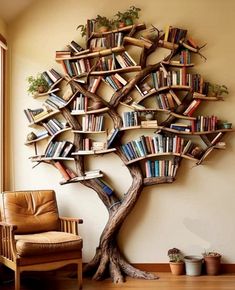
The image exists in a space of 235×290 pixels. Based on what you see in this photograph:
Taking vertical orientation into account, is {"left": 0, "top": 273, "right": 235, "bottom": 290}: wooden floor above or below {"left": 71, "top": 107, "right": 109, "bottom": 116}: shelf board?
below

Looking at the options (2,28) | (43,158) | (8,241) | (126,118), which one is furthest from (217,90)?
(8,241)

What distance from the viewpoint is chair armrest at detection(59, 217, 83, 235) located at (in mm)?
4434

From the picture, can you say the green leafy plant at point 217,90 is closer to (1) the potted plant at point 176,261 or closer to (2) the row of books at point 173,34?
(2) the row of books at point 173,34

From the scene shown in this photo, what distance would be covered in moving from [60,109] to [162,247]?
1930 millimetres

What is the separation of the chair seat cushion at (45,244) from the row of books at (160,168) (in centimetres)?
116

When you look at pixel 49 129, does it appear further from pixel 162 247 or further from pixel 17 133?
pixel 162 247

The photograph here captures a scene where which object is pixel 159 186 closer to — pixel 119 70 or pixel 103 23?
pixel 119 70

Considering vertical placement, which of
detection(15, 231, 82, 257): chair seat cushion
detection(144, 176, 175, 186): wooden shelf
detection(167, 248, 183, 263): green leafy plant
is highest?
detection(144, 176, 175, 186): wooden shelf

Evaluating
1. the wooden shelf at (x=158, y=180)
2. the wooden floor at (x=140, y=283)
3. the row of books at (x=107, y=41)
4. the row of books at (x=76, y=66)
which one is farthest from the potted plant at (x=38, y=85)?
the wooden floor at (x=140, y=283)

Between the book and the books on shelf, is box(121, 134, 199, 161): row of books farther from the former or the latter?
the book

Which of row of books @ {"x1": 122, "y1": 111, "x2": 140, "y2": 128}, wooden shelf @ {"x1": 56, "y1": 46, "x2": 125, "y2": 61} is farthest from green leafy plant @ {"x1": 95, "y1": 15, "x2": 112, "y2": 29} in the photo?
row of books @ {"x1": 122, "y1": 111, "x2": 140, "y2": 128}

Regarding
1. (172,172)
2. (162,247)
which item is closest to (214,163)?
(172,172)

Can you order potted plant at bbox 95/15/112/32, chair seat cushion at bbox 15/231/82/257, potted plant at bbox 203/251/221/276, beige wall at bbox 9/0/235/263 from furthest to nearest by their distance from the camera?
potted plant at bbox 95/15/112/32 < beige wall at bbox 9/0/235/263 < potted plant at bbox 203/251/221/276 < chair seat cushion at bbox 15/231/82/257

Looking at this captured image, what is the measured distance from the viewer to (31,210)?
4535 mm
